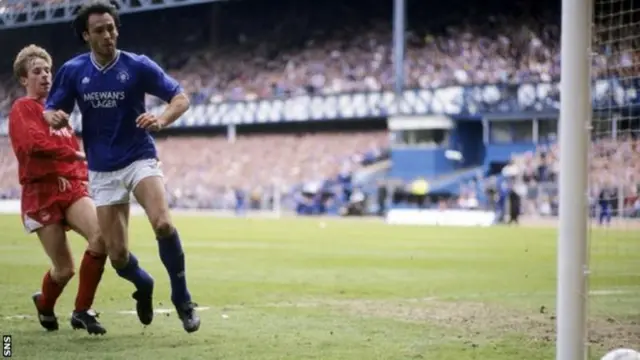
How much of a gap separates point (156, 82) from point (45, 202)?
3.30ft

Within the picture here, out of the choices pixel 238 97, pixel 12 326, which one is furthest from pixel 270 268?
pixel 238 97

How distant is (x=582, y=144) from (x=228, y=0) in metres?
12.2

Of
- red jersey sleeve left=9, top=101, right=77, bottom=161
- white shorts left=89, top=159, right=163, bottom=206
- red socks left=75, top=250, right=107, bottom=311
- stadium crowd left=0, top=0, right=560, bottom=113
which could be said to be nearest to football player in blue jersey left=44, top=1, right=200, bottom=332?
white shorts left=89, top=159, right=163, bottom=206

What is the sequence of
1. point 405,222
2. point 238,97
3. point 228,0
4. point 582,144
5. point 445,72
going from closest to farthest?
point 582,144 < point 228,0 < point 238,97 < point 405,222 < point 445,72

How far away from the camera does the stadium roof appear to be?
7043mm

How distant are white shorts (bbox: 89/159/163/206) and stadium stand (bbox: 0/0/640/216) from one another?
1593 cm

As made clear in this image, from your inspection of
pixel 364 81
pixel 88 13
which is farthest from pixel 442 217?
pixel 88 13

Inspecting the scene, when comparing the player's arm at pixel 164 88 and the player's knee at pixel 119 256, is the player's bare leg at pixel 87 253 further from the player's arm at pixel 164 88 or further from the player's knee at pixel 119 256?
the player's arm at pixel 164 88

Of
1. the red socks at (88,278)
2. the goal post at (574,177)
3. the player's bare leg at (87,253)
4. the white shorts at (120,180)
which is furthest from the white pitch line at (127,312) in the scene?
the goal post at (574,177)

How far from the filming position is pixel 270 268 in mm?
11641

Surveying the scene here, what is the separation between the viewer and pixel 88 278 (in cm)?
594

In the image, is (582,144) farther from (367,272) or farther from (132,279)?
(367,272)

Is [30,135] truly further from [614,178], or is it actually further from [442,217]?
[442,217]

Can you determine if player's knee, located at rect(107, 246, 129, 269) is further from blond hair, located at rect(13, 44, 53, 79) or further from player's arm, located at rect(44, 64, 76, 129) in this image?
blond hair, located at rect(13, 44, 53, 79)
